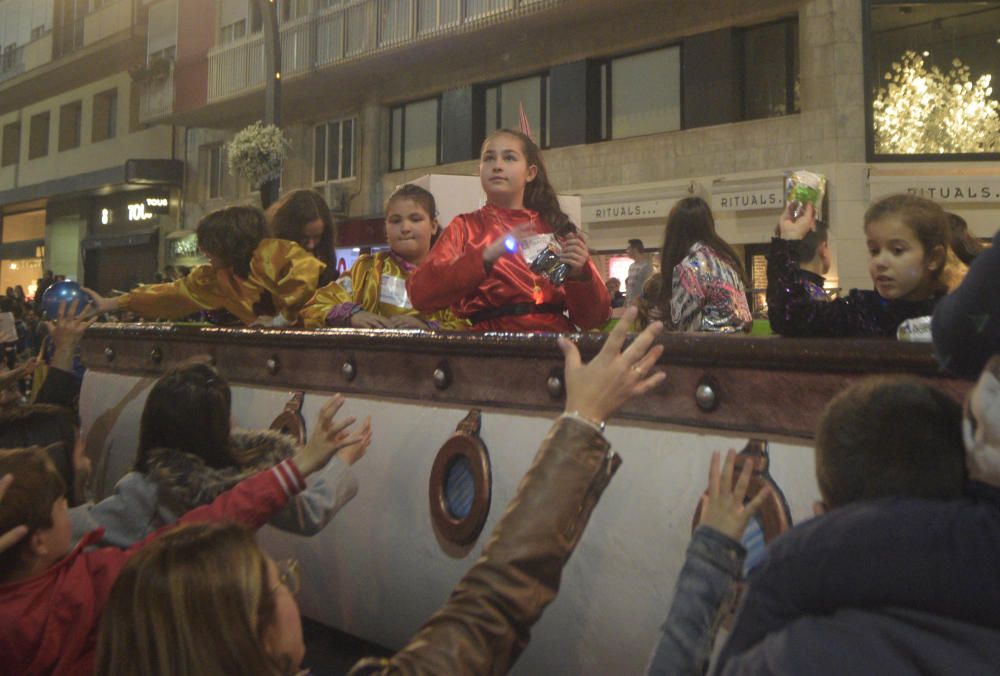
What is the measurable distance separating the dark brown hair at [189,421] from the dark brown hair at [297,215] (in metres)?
2.36

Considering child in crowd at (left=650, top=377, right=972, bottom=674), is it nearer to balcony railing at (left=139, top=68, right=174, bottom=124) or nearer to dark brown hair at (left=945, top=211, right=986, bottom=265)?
dark brown hair at (left=945, top=211, right=986, bottom=265)

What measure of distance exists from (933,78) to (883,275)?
12.8 m

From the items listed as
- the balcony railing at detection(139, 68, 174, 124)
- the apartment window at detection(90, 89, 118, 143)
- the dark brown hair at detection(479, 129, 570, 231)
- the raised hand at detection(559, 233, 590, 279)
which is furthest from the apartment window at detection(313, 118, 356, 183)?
the raised hand at detection(559, 233, 590, 279)

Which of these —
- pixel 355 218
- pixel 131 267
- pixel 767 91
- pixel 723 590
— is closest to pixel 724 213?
pixel 767 91

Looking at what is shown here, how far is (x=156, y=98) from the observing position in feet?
76.5

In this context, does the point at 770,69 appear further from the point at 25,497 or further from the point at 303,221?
the point at 25,497

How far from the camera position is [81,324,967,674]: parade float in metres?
1.82

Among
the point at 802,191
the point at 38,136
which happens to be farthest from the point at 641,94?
the point at 38,136

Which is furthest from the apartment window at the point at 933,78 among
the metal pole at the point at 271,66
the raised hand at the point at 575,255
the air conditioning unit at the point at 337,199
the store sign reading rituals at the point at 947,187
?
the raised hand at the point at 575,255

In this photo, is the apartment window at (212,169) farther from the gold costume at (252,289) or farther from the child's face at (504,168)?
the child's face at (504,168)

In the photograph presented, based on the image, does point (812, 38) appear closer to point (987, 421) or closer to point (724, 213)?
point (724, 213)

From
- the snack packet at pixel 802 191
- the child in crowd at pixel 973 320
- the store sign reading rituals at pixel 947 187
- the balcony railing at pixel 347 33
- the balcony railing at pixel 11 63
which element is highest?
the balcony railing at pixel 11 63

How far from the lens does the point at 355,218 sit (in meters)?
19.4

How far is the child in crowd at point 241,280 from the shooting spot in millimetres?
4332
